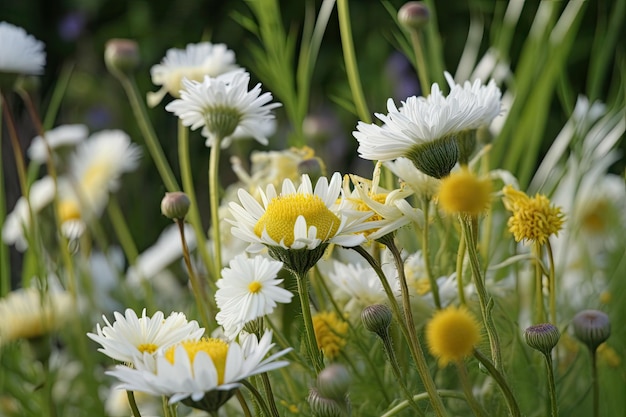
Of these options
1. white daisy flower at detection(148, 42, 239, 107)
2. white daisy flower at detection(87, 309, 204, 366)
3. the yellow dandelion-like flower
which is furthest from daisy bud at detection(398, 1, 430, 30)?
white daisy flower at detection(87, 309, 204, 366)

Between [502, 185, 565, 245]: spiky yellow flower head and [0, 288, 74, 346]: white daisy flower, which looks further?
[0, 288, 74, 346]: white daisy flower

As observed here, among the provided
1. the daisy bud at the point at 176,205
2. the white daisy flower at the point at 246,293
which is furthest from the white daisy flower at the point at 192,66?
the white daisy flower at the point at 246,293

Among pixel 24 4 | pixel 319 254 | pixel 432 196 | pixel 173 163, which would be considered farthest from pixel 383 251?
pixel 24 4

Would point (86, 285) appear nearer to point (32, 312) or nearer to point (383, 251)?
point (32, 312)

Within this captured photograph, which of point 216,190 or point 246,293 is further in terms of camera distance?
point 216,190

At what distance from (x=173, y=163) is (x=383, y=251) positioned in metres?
1.50

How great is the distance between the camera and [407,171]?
54cm

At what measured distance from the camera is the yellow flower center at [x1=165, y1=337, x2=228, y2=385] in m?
0.37

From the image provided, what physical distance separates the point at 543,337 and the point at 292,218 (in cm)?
13

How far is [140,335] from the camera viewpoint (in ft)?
1.36

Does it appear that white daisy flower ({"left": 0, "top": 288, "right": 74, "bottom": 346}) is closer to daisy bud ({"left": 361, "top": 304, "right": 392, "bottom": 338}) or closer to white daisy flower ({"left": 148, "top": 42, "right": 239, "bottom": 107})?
white daisy flower ({"left": 148, "top": 42, "right": 239, "bottom": 107})

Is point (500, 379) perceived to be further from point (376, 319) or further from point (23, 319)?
point (23, 319)

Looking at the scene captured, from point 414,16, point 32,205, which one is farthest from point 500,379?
point 32,205

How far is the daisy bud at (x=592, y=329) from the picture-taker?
0.48 m
